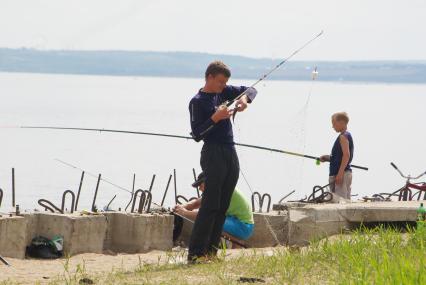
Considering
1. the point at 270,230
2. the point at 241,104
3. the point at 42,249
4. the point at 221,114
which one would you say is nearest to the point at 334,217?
the point at 270,230

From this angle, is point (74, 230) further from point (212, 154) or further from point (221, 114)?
point (221, 114)

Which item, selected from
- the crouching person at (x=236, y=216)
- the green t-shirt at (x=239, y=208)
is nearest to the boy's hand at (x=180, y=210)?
the crouching person at (x=236, y=216)

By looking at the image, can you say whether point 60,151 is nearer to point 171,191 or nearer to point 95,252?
point 171,191

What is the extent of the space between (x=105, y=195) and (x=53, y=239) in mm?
21499

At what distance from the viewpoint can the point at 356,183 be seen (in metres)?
44.3

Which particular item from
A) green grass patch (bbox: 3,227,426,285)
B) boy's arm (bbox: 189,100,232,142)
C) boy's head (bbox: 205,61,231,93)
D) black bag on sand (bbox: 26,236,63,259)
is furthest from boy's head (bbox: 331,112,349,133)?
boy's arm (bbox: 189,100,232,142)

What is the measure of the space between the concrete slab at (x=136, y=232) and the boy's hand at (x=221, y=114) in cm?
371

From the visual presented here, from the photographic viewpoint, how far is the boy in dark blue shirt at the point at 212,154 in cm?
1094

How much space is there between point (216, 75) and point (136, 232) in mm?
3690

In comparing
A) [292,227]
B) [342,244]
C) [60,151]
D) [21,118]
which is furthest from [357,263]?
[21,118]

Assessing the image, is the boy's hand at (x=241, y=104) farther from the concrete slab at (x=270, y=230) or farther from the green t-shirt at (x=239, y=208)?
the concrete slab at (x=270, y=230)

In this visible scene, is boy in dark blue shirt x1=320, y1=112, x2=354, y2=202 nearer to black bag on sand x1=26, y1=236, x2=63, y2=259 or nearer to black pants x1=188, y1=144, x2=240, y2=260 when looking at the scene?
black bag on sand x1=26, y1=236, x2=63, y2=259

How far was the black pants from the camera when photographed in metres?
10.9

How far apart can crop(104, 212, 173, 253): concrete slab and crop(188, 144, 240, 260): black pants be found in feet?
10.5
